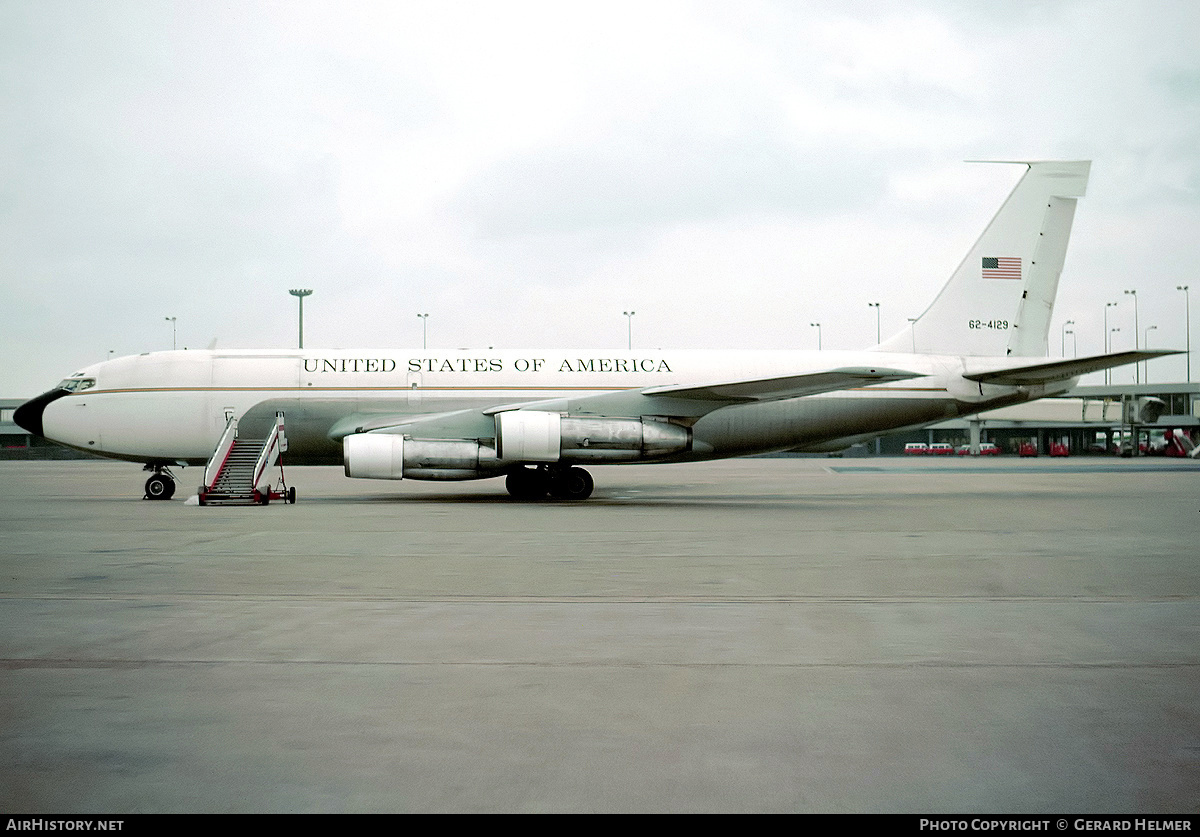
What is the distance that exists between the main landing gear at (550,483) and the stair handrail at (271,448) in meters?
5.34

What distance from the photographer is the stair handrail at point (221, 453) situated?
846 inches

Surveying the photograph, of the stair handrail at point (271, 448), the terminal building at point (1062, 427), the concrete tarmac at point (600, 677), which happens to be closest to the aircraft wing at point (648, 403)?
the stair handrail at point (271, 448)

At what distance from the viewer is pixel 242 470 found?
2241 cm

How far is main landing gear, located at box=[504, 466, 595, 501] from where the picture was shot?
22500 millimetres

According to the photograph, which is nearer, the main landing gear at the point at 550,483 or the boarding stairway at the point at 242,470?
the boarding stairway at the point at 242,470

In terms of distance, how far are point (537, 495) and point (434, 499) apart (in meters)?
2.39

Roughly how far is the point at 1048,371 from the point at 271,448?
59.8ft

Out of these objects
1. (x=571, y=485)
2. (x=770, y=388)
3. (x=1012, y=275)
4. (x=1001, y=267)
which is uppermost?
(x=1001, y=267)

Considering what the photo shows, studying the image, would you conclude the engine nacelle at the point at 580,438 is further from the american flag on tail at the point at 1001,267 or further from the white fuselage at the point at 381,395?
the american flag on tail at the point at 1001,267

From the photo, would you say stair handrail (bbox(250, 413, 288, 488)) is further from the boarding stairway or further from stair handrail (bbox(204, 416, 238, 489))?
stair handrail (bbox(204, 416, 238, 489))

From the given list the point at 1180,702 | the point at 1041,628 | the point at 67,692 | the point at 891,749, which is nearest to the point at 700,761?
the point at 891,749

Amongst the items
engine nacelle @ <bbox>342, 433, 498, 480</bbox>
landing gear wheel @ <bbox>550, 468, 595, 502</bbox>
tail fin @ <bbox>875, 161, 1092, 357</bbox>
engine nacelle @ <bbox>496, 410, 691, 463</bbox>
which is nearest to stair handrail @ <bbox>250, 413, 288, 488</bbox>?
engine nacelle @ <bbox>342, 433, 498, 480</bbox>

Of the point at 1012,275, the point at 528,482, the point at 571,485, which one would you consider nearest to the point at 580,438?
the point at 571,485

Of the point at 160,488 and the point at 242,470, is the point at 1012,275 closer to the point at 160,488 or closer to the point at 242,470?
the point at 242,470
